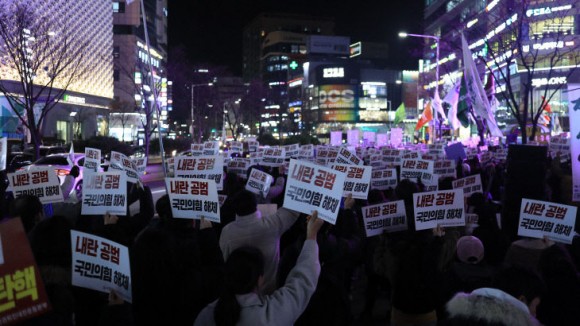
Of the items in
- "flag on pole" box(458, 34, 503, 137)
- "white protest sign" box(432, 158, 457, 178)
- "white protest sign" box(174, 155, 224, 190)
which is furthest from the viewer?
"flag on pole" box(458, 34, 503, 137)

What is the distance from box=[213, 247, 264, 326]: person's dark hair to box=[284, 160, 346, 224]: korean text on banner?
1341 millimetres

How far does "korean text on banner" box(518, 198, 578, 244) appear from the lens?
18.4 ft

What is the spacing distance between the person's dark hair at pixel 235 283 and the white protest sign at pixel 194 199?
267cm

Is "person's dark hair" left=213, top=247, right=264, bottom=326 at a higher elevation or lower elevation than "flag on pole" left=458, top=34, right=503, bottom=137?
lower

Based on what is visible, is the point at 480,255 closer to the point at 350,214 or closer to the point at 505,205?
the point at 350,214

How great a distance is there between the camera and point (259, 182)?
28.4 feet

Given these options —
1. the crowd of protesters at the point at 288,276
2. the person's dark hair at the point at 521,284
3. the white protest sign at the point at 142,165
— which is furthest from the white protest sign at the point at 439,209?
the white protest sign at the point at 142,165

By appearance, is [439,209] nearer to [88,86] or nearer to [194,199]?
[194,199]

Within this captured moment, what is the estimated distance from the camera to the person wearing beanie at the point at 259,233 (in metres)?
4.34

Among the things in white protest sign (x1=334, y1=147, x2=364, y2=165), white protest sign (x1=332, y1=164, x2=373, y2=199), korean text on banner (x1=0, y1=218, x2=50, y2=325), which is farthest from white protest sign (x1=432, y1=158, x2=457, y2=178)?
korean text on banner (x1=0, y1=218, x2=50, y2=325)

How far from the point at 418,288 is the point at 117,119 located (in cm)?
7159

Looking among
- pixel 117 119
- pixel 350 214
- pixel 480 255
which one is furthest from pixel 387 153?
pixel 117 119

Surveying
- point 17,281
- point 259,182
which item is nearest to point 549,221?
point 259,182

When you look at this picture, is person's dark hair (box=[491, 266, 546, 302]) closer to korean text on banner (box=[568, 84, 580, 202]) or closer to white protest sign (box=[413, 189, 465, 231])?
white protest sign (box=[413, 189, 465, 231])
